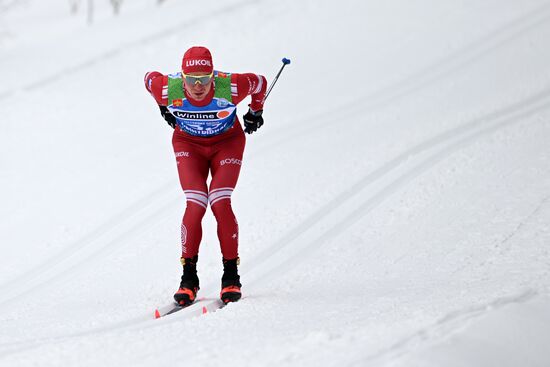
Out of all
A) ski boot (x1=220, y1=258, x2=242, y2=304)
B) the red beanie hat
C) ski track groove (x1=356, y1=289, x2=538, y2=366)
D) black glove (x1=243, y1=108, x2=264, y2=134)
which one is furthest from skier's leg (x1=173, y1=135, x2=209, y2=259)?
ski track groove (x1=356, y1=289, x2=538, y2=366)

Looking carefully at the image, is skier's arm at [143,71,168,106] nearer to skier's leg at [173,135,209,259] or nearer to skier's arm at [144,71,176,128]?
skier's arm at [144,71,176,128]

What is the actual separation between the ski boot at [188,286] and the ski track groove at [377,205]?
0.23ft

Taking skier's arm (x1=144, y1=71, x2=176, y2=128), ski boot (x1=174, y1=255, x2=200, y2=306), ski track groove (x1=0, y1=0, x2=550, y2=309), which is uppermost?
ski track groove (x1=0, y1=0, x2=550, y2=309)

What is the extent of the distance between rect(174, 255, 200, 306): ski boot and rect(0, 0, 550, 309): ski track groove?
1.80m

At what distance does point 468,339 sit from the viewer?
11.7ft

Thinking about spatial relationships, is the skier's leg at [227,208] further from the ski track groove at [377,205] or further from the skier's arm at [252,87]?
the skier's arm at [252,87]

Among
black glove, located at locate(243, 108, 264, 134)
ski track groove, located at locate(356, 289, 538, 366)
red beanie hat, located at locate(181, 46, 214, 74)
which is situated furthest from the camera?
black glove, located at locate(243, 108, 264, 134)

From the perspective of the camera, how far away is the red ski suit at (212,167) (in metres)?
5.44

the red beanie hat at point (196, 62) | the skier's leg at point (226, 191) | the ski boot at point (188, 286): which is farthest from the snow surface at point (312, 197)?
the red beanie hat at point (196, 62)

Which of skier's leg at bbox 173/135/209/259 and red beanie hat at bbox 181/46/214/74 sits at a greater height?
red beanie hat at bbox 181/46/214/74

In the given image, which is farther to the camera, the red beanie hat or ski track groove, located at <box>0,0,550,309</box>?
ski track groove, located at <box>0,0,550,309</box>

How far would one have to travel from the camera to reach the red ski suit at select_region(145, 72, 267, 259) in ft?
17.9

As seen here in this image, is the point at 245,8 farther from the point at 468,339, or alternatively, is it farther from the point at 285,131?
the point at 468,339

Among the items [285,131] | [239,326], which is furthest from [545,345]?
[285,131]
